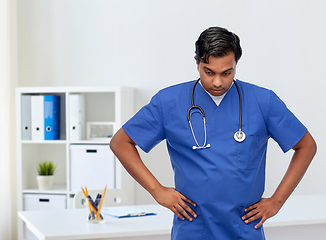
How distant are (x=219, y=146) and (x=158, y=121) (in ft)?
0.77

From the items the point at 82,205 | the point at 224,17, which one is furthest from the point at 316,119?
the point at 82,205

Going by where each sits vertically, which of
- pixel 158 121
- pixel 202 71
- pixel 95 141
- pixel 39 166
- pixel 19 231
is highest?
pixel 202 71

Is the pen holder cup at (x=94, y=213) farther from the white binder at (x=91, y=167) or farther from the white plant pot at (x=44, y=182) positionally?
the white plant pot at (x=44, y=182)

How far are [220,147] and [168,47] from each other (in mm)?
2361

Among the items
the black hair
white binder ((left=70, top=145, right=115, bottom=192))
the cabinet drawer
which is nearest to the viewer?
the black hair

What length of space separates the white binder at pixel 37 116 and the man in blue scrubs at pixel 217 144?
2.14 meters

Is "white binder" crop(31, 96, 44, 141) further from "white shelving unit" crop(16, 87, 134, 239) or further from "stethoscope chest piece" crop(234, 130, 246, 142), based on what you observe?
"stethoscope chest piece" crop(234, 130, 246, 142)

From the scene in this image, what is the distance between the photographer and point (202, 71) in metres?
1.38

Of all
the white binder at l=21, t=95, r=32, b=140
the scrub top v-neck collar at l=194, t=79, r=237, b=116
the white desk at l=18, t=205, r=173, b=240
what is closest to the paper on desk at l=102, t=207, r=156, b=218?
the white desk at l=18, t=205, r=173, b=240

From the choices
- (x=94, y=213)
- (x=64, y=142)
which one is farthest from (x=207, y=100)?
(x=64, y=142)

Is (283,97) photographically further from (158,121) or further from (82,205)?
(158,121)

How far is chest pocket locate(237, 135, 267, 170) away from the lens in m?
1.37

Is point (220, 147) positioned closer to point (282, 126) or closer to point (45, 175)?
point (282, 126)

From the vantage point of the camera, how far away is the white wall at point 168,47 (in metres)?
3.54
